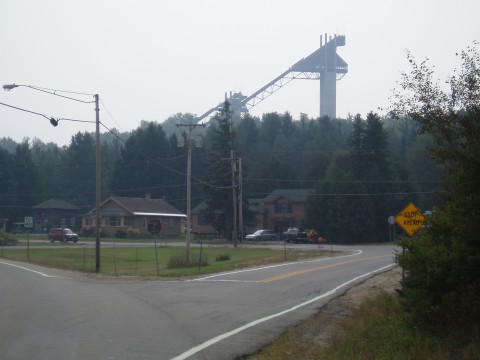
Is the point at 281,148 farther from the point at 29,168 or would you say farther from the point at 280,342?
the point at 280,342

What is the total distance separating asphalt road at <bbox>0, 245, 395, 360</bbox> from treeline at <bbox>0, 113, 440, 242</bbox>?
44.8 m

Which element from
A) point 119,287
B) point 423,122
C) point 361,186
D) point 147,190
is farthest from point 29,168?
point 423,122

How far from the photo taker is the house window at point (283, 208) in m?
101

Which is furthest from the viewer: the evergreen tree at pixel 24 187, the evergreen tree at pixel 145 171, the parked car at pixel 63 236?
the evergreen tree at pixel 145 171

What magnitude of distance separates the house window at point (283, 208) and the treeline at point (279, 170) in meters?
4.59

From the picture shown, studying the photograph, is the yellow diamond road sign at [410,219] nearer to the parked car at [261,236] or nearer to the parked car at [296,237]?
the parked car at [296,237]

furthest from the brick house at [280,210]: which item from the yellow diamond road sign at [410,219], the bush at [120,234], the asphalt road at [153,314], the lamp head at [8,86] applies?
the yellow diamond road sign at [410,219]

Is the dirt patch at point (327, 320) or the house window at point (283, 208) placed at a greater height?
the house window at point (283, 208)

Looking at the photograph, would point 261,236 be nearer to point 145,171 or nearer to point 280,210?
point 280,210

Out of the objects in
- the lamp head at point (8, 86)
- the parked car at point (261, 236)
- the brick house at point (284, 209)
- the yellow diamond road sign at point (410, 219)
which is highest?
the lamp head at point (8, 86)

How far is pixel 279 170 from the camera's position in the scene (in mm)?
112250

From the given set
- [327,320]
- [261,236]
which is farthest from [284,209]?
[327,320]

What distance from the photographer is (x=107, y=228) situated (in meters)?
99.7

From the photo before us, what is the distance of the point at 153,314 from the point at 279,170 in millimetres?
95964
